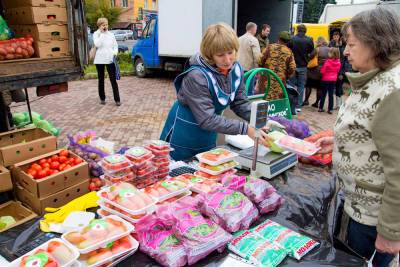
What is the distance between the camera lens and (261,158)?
2.35 metres

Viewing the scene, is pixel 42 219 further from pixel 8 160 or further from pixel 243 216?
pixel 243 216

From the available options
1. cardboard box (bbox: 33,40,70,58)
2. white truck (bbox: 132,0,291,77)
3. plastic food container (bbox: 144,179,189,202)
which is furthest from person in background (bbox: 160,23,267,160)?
white truck (bbox: 132,0,291,77)

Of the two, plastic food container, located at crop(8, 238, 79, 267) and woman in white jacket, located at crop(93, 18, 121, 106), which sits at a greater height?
woman in white jacket, located at crop(93, 18, 121, 106)

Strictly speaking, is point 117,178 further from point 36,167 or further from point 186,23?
point 186,23

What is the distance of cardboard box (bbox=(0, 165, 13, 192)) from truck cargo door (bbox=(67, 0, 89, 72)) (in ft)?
3.73

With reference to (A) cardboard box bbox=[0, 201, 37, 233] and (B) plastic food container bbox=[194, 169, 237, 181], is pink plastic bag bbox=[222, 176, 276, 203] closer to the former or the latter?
(B) plastic food container bbox=[194, 169, 237, 181]

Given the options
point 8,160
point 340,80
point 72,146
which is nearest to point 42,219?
point 8,160

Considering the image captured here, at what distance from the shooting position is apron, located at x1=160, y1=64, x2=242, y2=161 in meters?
2.50

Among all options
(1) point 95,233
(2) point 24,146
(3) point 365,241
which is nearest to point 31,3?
(2) point 24,146

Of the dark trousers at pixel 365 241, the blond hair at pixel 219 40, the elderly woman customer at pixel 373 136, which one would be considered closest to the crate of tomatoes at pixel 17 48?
the blond hair at pixel 219 40

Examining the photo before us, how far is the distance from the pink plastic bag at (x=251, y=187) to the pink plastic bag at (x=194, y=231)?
347 mm

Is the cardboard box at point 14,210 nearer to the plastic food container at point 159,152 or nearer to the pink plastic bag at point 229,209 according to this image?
the plastic food container at point 159,152

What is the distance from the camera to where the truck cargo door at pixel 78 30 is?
8.91 feet

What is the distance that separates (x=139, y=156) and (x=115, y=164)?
0.18 metres
